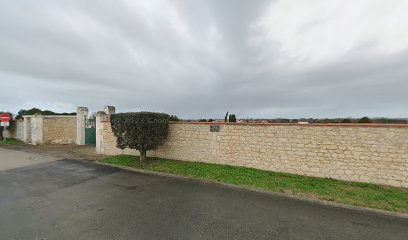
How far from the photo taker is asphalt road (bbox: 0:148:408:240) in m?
3.73

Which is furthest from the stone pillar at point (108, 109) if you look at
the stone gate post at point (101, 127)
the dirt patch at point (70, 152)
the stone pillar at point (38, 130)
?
the stone pillar at point (38, 130)

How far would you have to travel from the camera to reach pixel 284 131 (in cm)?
784

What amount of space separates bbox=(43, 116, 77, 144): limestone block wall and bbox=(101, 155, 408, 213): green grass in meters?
11.8

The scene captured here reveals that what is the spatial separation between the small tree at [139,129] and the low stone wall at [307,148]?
0.90m

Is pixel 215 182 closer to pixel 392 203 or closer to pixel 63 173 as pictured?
pixel 392 203

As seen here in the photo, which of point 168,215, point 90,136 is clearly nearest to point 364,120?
point 168,215

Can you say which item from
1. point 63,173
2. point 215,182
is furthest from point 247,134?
point 63,173

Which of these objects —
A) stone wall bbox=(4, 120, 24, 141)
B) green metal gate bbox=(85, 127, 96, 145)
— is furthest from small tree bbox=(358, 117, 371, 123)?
stone wall bbox=(4, 120, 24, 141)

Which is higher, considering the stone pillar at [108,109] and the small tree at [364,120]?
the stone pillar at [108,109]

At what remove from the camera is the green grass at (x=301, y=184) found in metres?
5.33

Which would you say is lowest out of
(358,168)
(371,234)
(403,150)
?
(371,234)

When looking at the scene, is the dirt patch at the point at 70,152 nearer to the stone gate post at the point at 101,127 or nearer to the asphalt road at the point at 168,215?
the stone gate post at the point at 101,127

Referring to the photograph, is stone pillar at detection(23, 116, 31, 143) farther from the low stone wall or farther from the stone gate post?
the low stone wall

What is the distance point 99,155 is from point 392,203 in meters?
12.9
